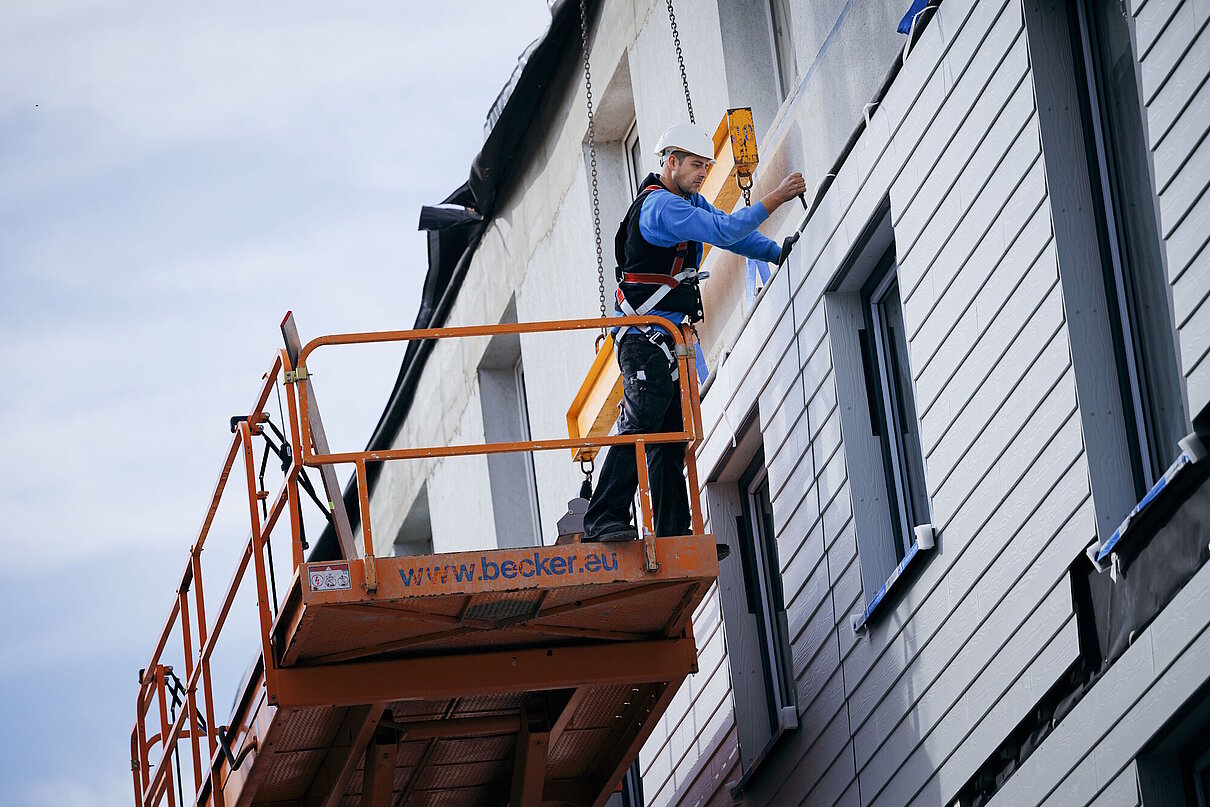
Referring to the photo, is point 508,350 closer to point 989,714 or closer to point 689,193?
point 689,193

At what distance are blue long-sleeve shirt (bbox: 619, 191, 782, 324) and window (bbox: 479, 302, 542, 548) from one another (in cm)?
824

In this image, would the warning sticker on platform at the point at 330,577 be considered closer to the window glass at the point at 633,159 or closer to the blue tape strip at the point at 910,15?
the blue tape strip at the point at 910,15

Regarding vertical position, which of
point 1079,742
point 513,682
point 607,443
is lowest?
point 1079,742

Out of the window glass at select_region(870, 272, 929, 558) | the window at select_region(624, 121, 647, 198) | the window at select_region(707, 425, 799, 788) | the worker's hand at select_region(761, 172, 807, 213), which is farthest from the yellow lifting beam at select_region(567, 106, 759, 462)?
the window at select_region(624, 121, 647, 198)

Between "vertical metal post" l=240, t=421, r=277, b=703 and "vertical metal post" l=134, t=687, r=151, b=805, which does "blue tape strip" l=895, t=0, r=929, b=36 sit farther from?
"vertical metal post" l=134, t=687, r=151, b=805

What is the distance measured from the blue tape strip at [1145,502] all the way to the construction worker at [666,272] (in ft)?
10.1

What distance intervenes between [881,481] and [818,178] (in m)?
1.85

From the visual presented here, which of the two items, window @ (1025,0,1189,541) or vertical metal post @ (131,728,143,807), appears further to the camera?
vertical metal post @ (131,728,143,807)

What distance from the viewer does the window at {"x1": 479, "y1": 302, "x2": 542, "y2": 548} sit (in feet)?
62.8

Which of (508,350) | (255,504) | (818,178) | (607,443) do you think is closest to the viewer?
(607,443)

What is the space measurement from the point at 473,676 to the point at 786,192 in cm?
330

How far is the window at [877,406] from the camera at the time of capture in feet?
32.5

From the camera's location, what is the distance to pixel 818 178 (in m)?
10.7

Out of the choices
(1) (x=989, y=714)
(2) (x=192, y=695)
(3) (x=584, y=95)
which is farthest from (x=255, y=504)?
(3) (x=584, y=95)
